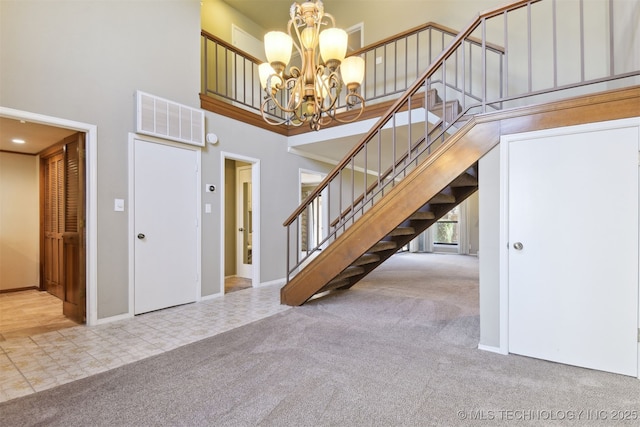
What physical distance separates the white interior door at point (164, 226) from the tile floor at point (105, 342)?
23 cm

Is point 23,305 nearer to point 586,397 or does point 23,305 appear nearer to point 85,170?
point 85,170

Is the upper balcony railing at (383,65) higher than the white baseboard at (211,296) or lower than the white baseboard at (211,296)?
higher

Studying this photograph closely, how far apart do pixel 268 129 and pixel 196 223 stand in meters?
1.95

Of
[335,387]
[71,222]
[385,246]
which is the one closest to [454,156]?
[385,246]

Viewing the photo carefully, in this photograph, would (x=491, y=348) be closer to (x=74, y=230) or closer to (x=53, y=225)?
(x=74, y=230)

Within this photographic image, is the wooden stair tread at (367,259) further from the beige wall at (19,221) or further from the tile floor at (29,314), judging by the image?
the beige wall at (19,221)

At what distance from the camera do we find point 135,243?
3.42 metres

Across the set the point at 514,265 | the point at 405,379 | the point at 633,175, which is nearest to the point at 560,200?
the point at 633,175

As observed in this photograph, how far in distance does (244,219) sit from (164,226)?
1903mm

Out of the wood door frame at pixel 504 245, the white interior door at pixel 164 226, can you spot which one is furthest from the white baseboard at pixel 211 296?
the wood door frame at pixel 504 245

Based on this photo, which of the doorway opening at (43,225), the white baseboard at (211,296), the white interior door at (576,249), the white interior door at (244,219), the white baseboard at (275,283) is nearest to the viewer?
the white interior door at (576,249)

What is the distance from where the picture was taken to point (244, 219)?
5512 mm

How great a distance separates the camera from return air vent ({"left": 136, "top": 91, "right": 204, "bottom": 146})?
3404mm

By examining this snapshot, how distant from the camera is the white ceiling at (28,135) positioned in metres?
3.24
